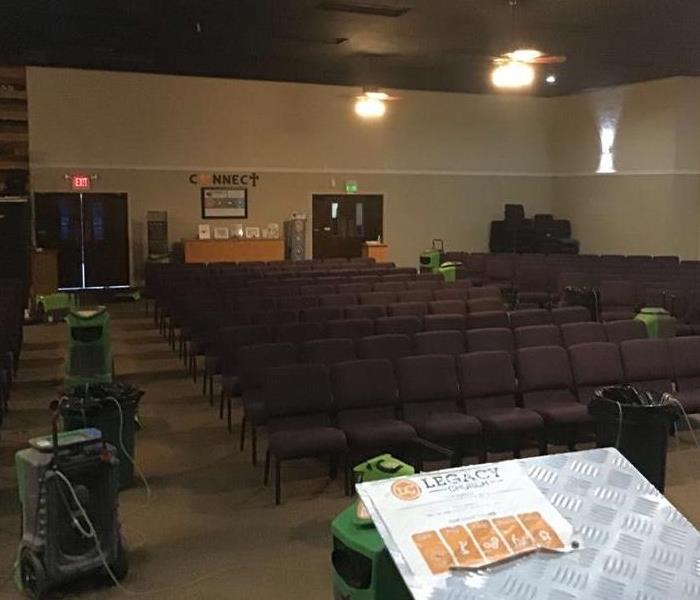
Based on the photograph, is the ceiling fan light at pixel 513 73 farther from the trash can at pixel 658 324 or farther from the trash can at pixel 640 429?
the trash can at pixel 640 429

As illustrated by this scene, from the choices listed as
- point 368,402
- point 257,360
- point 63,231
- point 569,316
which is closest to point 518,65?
point 569,316

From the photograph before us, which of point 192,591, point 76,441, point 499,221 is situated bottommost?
point 192,591

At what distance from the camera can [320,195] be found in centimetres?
1752

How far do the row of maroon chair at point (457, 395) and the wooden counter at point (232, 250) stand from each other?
9.93m

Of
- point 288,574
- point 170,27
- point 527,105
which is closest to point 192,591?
point 288,574

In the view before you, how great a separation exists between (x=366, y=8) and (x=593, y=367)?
593cm

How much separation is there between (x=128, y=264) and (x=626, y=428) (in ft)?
41.7

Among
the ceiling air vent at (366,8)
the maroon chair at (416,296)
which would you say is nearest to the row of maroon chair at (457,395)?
the maroon chair at (416,296)

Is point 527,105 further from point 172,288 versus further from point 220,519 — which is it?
point 220,519

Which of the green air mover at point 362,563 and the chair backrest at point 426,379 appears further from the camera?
the chair backrest at point 426,379

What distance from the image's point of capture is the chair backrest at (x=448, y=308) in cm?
895

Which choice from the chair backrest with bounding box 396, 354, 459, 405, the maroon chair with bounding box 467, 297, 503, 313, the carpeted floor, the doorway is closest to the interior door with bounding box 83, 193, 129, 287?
the doorway

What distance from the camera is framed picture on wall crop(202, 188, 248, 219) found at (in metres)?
16.6

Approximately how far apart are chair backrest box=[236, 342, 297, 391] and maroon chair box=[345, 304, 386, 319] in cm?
222
